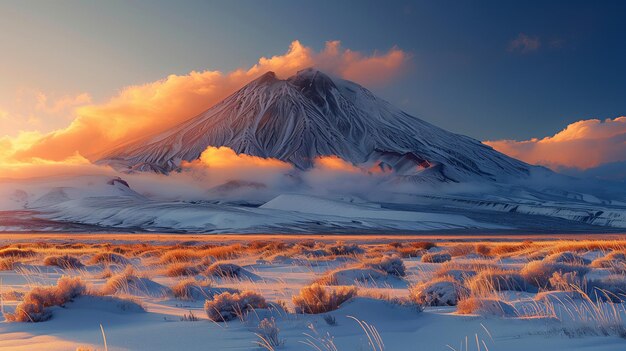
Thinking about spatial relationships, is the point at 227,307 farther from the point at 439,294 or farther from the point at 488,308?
the point at 439,294

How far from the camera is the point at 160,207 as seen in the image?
416 ft

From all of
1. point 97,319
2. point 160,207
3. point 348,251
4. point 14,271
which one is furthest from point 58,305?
point 160,207

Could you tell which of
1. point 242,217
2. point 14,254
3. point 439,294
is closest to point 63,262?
point 14,254

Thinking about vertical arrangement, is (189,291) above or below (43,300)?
below

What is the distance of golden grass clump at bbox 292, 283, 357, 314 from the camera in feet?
22.7

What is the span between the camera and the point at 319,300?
7020 mm

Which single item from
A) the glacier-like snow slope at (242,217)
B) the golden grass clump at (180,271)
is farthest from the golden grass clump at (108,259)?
the glacier-like snow slope at (242,217)

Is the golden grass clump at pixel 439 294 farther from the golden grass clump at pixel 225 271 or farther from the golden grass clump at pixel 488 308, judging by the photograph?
the golden grass clump at pixel 225 271

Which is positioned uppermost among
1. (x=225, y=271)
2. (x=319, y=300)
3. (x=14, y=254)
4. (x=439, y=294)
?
(x=319, y=300)

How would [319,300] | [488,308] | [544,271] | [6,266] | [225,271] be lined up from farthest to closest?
[6,266]
[225,271]
[544,271]
[319,300]
[488,308]

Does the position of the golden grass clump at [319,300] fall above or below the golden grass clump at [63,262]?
above

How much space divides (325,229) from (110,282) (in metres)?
91.1

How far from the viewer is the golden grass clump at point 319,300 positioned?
6.92 m

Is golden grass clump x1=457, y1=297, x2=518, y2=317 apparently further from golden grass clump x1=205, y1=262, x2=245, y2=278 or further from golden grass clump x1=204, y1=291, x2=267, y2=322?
golden grass clump x1=205, y1=262, x2=245, y2=278
